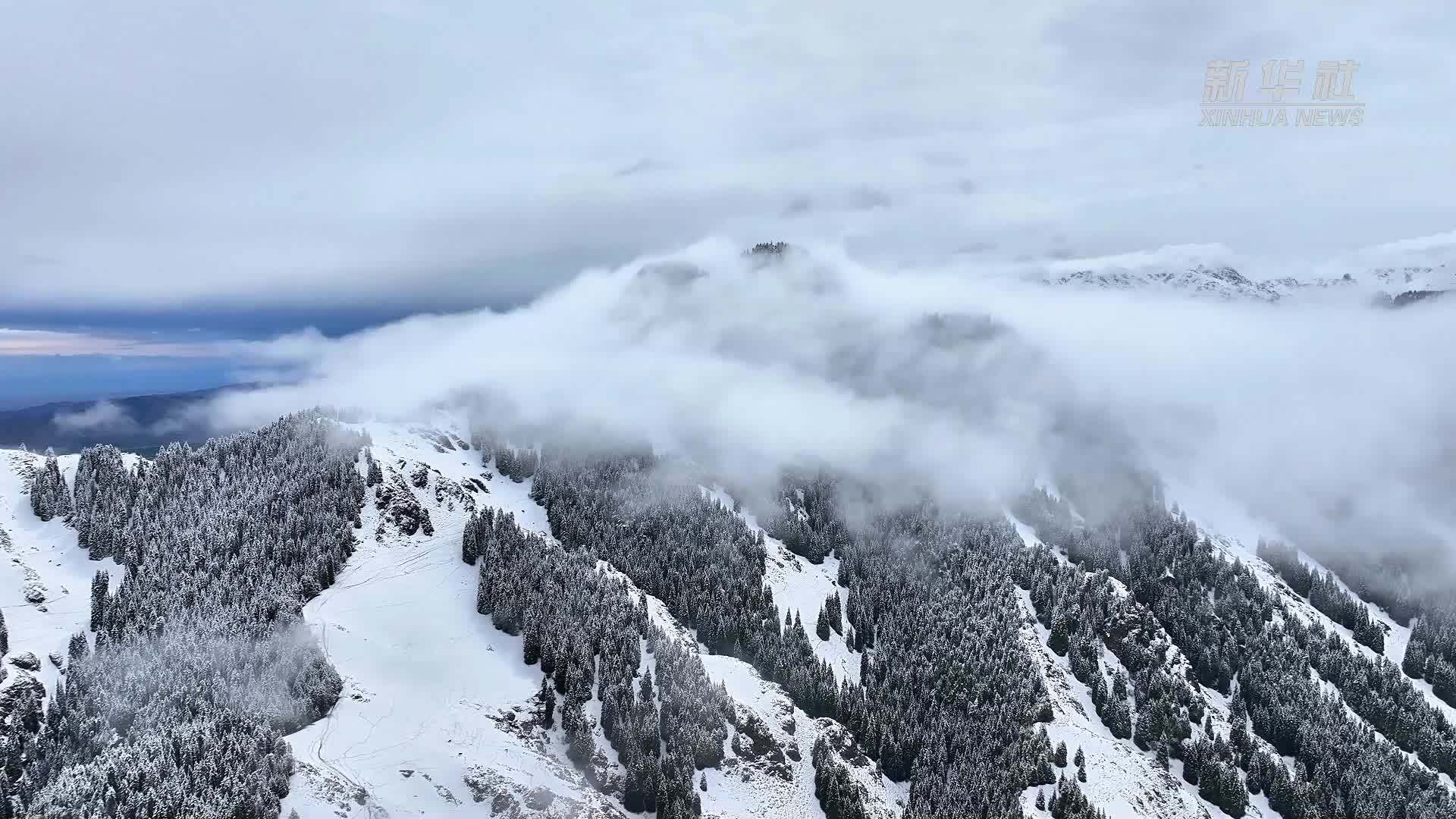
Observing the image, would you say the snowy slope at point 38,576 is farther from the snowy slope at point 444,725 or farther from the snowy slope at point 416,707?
the snowy slope at point 444,725

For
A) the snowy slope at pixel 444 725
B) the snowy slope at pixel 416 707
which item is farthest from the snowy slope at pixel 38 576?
the snowy slope at pixel 444 725

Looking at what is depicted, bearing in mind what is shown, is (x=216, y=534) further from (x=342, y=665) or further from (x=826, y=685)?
(x=826, y=685)

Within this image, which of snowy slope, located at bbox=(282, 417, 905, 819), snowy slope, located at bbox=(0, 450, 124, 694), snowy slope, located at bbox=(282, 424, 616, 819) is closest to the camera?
snowy slope, located at bbox=(282, 424, 616, 819)

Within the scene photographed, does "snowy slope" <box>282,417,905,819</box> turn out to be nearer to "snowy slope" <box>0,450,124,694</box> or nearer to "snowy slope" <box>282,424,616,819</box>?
"snowy slope" <box>282,424,616,819</box>

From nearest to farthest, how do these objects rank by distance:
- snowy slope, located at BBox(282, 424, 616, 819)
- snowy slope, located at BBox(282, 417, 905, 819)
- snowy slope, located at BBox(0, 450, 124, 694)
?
snowy slope, located at BBox(282, 424, 616, 819)
snowy slope, located at BBox(282, 417, 905, 819)
snowy slope, located at BBox(0, 450, 124, 694)

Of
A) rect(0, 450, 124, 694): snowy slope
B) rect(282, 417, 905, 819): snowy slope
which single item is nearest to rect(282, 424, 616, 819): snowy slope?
rect(282, 417, 905, 819): snowy slope

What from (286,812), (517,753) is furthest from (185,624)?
(517,753)
